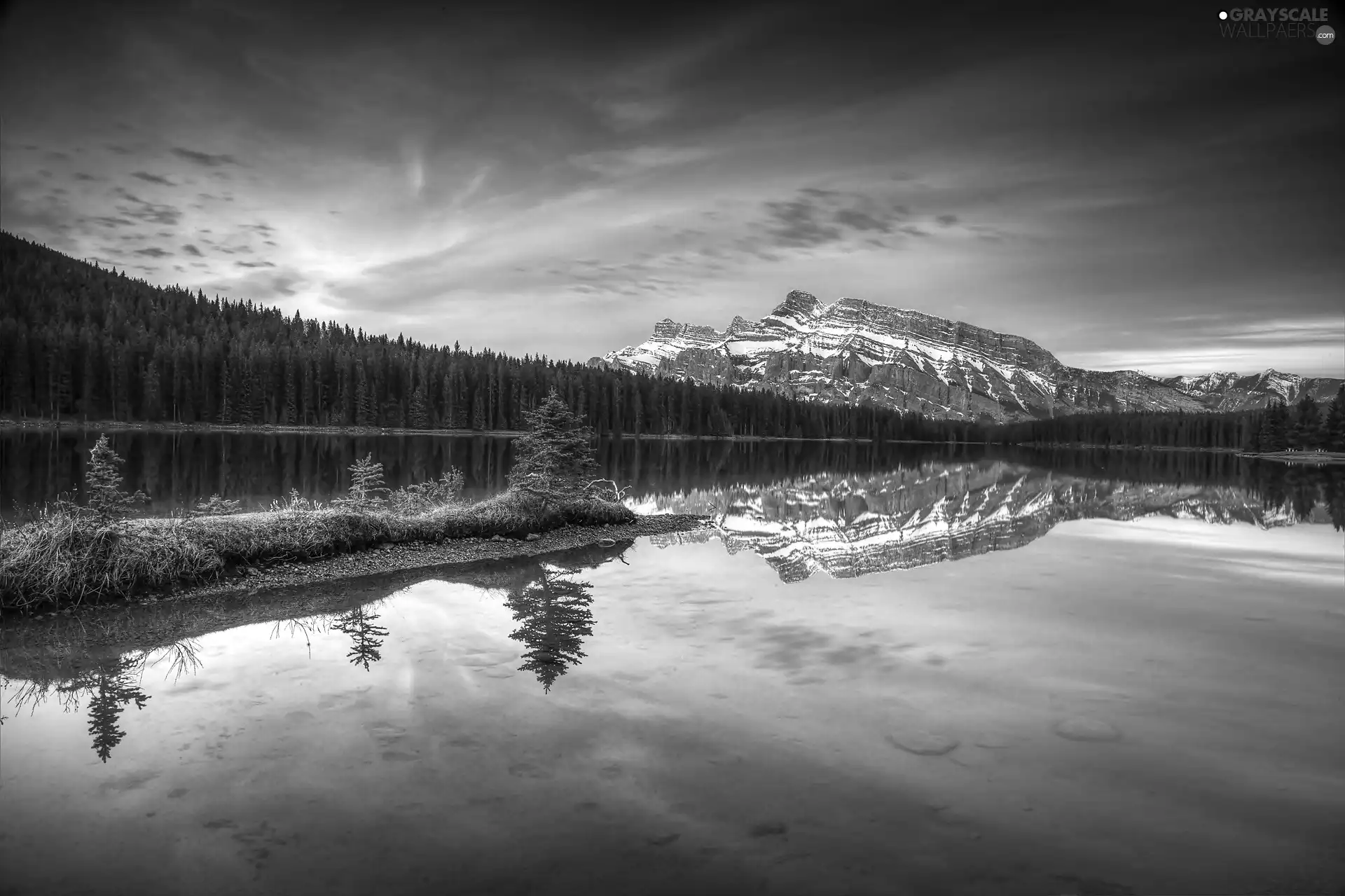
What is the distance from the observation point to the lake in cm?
657

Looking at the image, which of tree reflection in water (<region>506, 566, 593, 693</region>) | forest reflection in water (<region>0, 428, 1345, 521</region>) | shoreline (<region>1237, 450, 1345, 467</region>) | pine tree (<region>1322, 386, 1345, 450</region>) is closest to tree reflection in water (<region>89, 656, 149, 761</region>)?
tree reflection in water (<region>506, 566, 593, 693</region>)

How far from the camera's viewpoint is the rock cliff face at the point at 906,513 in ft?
81.9

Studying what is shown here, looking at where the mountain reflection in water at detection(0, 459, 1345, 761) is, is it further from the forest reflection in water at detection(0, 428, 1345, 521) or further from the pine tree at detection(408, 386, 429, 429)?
the pine tree at detection(408, 386, 429, 429)

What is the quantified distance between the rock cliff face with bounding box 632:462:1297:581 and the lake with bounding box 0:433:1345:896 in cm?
446

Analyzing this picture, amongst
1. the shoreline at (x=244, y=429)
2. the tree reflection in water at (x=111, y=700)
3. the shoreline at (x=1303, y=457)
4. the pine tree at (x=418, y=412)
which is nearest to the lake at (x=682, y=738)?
the tree reflection in water at (x=111, y=700)

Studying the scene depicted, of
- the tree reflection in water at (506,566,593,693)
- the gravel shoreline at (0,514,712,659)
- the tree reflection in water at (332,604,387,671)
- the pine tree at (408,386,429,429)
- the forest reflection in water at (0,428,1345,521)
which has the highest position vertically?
the pine tree at (408,386,429,429)

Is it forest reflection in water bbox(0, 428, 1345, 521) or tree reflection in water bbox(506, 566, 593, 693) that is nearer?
tree reflection in water bbox(506, 566, 593, 693)

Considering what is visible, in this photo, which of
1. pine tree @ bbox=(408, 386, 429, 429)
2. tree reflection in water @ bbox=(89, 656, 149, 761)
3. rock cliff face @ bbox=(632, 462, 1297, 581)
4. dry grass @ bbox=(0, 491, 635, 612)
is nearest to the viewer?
tree reflection in water @ bbox=(89, 656, 149, 761)

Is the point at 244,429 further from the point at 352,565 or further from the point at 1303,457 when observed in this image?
the point at 1303,457

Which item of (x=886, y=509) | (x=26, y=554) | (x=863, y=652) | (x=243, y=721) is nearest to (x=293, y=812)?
(x=243, y=721)

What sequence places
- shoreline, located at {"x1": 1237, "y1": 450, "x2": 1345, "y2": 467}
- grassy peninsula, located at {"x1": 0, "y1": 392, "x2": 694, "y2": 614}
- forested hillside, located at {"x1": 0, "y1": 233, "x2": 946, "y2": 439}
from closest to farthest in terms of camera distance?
grassy peninsula, located at {"x1": 0, "y1": 392, "x2": 694, "y2": 614} → forested hillside, located at {"x1": 0, "y1": 233, "x2": 946, "y2": 439} → shoreline, located at {"x1": 1237, "y1": 450, "x2": 1345, "y2": 467}

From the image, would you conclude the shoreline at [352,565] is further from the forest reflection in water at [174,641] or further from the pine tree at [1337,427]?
the pine tree at [1337,427]

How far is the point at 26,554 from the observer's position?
13.9 meters

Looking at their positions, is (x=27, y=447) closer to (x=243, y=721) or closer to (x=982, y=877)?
(x=243, y=721)
